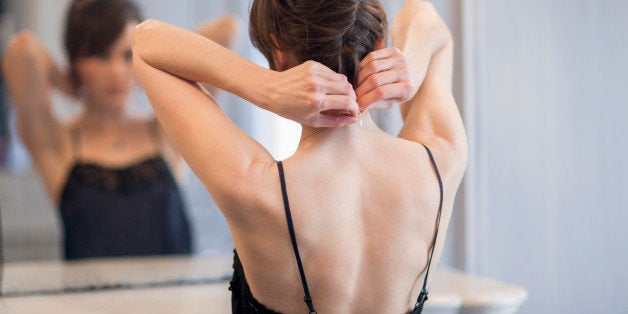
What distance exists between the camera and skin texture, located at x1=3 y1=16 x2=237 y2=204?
1.30 meters

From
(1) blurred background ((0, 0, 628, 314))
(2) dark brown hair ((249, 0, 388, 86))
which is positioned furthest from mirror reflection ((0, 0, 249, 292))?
(1) blurred background ((0, 0, 628, 314))

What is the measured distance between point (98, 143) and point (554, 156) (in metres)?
1.14

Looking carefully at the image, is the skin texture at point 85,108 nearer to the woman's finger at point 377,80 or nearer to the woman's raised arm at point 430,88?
the woman's raised arm at point 430,88

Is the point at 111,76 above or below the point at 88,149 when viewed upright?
above

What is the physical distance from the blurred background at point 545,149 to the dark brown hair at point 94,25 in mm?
747

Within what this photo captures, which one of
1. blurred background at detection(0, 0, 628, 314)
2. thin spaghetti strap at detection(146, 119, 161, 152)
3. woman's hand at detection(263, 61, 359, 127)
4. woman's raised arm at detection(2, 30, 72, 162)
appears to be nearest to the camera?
woman's hand at detection(263, 61, 359, 127)

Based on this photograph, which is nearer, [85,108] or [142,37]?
[142,37]

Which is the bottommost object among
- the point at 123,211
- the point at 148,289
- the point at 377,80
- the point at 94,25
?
the point at 148,289

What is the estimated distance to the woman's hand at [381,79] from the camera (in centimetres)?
84

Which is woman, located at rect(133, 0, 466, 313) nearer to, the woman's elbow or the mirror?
the woman's elbow

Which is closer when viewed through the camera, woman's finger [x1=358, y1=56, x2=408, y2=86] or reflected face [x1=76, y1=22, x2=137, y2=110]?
woman's finger [x1=358, y1=56, x2=408, y2=86]

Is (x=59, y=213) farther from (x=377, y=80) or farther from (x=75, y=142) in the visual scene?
(x=377, y=80)

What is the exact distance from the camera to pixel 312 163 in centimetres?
86

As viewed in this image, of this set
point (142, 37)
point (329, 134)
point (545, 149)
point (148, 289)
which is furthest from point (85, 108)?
point (545, 149)
